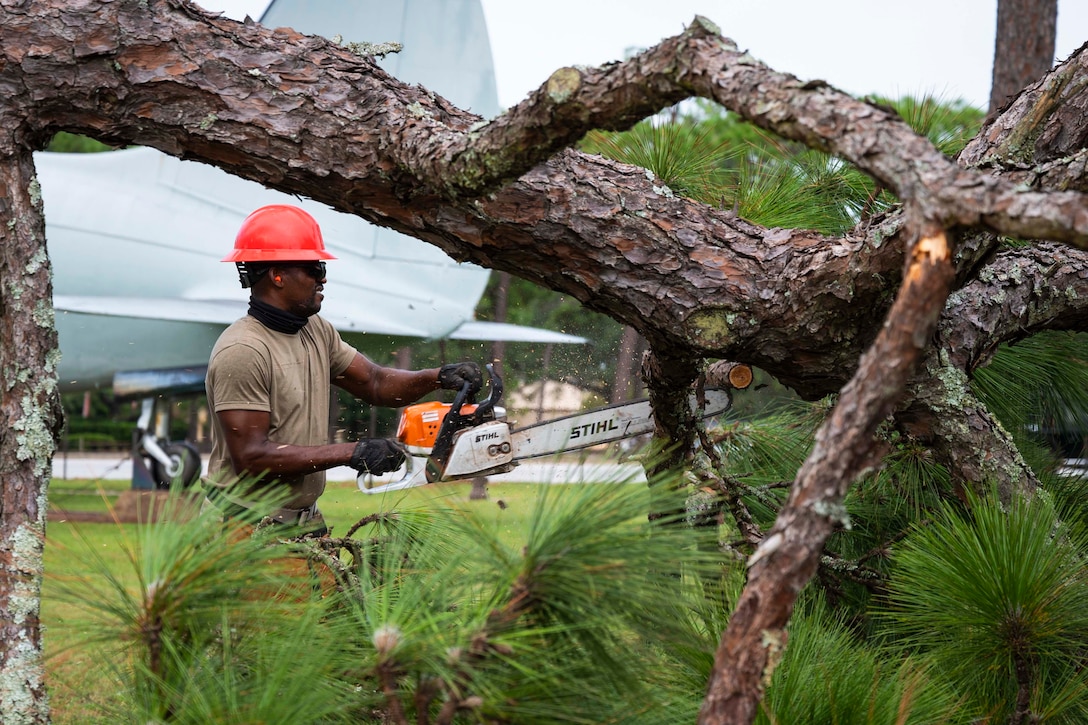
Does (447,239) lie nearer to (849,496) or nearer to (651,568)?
(651,568)

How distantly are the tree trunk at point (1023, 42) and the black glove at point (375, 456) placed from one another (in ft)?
12.0

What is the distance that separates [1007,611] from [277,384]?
1531 mm

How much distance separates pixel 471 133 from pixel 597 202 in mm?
286

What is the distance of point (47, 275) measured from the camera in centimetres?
155

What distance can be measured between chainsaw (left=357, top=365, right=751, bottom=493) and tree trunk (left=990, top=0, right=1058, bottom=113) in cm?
315

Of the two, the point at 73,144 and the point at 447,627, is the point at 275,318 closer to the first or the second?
the point at 447,627

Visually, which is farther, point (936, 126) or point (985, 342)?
point (936, 126)

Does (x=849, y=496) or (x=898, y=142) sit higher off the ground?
(x=898, y=142)

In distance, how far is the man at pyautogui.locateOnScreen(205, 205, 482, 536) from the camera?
1.99 m

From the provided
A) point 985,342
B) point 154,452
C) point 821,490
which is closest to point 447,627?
point 821,490

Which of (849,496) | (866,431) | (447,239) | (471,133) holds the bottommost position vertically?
(849,496)

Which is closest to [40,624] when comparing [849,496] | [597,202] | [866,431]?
[597,202]

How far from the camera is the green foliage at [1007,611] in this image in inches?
47.6

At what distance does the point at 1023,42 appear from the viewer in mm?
4422
